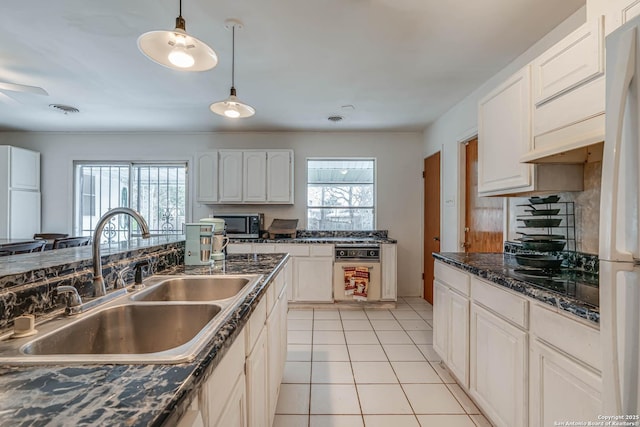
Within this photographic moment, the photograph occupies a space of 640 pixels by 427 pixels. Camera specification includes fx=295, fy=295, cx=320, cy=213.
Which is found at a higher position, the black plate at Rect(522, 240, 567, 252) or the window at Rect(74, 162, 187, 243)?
the window at Rect(74, 162, 187, 243)

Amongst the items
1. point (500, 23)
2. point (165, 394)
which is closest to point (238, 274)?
point (165, 394)

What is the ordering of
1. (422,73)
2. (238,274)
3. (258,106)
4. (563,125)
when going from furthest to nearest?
(258,106) → (422,73) → (238,274) → (563,125)

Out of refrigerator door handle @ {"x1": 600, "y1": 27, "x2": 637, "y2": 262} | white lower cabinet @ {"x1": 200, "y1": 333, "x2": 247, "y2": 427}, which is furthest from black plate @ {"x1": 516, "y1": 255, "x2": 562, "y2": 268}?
white lower cabinet @ {"x1": 200, "y1": 333, "x2": 247, "y2": 427}

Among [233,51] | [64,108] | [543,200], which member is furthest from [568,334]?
[64,108]

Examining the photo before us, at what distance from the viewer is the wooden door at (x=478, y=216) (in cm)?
259

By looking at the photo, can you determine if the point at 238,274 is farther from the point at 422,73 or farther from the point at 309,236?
the point at 309,236

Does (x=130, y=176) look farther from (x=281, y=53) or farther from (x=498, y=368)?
(x=498, y=368)

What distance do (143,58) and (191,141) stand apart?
2163 millimetres

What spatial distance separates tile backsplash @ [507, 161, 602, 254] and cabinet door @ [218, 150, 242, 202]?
11.6 feet

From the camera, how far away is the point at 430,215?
4059 millimetres

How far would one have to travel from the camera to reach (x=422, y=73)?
2.59 metres

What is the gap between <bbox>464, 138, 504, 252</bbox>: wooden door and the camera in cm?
259

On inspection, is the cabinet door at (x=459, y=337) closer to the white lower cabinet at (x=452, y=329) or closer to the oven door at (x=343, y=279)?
the white lower cabinet at (x=452, y=329)

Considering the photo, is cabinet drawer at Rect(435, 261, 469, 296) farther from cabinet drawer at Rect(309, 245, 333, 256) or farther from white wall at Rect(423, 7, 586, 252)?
cabinet drawer at Rect(309, 245, 333, 256)
